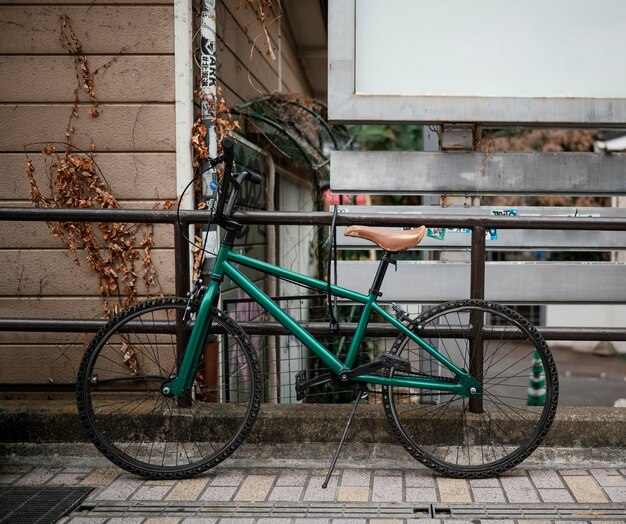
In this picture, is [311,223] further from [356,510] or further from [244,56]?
[244,56]

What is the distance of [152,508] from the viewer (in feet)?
10.8

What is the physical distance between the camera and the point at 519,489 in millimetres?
3453

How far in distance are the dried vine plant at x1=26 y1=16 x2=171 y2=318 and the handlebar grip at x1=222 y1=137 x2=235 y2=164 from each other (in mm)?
1334

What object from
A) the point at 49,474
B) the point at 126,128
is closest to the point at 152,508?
the point at 49,474

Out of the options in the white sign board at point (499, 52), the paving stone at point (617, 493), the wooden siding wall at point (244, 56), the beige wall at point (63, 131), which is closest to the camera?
the paving stone at point (617, 493)

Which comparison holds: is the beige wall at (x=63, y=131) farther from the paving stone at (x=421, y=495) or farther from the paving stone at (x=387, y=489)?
the paving stone at (x=421, y=495)

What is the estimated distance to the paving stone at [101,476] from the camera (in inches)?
142

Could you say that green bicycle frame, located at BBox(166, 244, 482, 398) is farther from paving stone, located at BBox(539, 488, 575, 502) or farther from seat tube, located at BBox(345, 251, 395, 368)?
paving stone, located at BBox(539, 488, 575, 502)

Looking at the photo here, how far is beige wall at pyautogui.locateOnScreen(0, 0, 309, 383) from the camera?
459 centimetres

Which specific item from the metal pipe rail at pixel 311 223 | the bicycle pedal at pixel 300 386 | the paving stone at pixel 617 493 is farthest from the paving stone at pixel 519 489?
the bicycle pedal at pixel 300 386

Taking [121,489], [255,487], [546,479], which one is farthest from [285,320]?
[546,479]

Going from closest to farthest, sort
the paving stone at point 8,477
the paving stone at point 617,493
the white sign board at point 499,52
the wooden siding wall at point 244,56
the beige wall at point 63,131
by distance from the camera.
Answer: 1. the paving stone at point 617,493
2. the paving stone at point 8,477
3. the white sign board at point 499,52
4. the beige wall at point 63,131
5. the wooden siding wall at point 244,56

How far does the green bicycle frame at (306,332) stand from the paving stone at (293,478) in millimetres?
585

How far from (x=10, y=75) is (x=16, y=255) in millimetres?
1181
